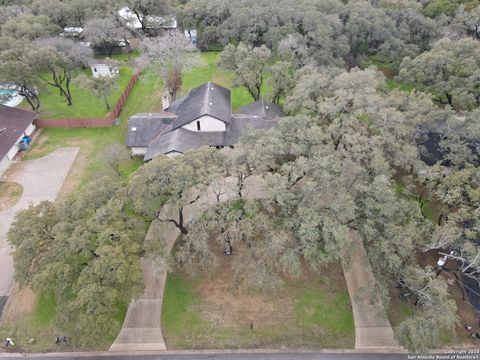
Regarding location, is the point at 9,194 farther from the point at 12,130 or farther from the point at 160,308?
the point at 160,308

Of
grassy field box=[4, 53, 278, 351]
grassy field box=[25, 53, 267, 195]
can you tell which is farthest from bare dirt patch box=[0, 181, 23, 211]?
grassy field box=[25, 53, 267, 195]

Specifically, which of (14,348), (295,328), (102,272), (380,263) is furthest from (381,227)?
(14,348)

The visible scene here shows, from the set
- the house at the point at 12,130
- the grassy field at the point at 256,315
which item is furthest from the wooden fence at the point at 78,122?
the grassy field at the point at 256,315

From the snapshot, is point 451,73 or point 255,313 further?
point 451,73

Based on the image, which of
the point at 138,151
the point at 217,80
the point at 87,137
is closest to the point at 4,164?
the point at 87,137

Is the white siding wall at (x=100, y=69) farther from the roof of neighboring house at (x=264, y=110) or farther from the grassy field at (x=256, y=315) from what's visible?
the grassy field at (x=256, y=315)

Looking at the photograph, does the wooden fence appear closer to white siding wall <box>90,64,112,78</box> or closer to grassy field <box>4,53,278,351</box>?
grassy field <box>4,53,278,351</box>
